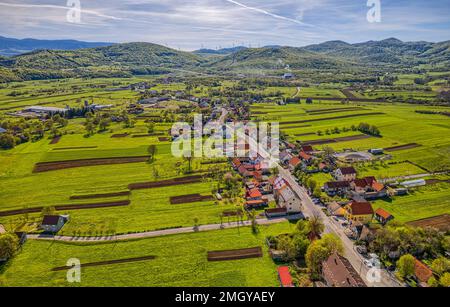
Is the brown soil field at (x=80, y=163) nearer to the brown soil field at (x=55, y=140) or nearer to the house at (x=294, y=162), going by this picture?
the brown soil field at (x=55, y=140)

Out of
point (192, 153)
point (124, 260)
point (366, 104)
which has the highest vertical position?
point (366, 104)

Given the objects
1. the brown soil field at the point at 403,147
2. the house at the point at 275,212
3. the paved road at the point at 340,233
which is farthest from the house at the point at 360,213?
the brown soil field at the point at 403,147

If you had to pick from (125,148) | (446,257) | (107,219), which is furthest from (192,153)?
(446,257)

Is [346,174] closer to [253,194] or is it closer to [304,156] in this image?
[304,156]

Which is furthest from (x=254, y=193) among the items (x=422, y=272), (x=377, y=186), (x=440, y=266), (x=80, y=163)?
(x=80, y=163)
